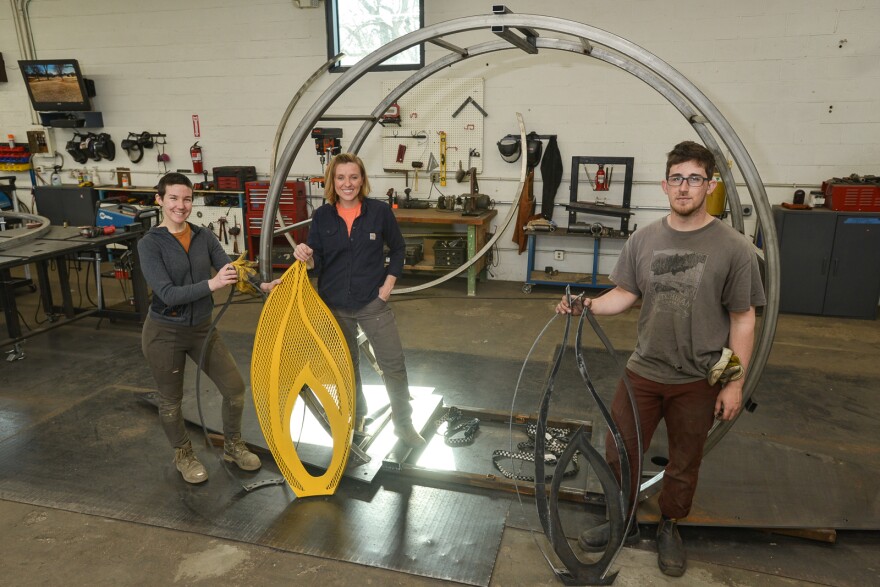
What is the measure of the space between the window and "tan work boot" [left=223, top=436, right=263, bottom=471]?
4502 millimetres

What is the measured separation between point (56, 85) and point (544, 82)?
223 inches

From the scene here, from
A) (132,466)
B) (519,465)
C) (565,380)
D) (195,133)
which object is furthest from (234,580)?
(195,133)

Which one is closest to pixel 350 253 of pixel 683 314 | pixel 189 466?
pixel 189 466

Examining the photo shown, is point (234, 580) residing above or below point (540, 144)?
below

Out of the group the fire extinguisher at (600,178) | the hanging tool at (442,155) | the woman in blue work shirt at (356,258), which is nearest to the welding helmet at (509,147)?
the hanging tool at (442,155)

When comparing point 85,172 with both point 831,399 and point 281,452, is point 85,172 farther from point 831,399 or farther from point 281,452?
point 831,399

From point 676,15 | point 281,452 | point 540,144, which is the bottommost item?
point 281,452

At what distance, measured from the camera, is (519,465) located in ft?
9.45

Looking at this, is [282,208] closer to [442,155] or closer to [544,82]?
[442,155]

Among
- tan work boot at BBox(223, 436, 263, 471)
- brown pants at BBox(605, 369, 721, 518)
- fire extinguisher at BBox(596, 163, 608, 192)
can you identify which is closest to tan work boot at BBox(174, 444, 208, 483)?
tan work boot at BBox(223, 436, 263, 471)

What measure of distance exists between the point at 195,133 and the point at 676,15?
5351 mm

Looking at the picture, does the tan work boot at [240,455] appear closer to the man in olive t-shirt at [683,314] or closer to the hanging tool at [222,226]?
the man in olive t-shirt at [683,314]

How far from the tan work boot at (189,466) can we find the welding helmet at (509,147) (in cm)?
423

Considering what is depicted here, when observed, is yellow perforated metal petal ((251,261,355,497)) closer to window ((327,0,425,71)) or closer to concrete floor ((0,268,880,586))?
concrete floor ((0,268,880,586))
